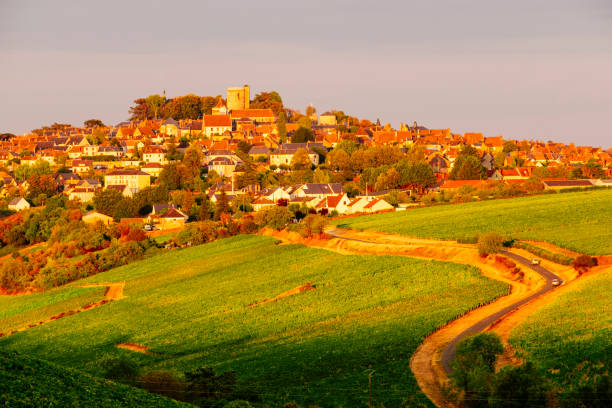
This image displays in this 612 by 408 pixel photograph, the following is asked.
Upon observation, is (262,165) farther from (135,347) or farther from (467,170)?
(135,347)

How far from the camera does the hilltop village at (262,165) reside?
4080 inches

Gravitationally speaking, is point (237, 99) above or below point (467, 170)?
above

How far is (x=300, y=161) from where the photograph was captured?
127 m

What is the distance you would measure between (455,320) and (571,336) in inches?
296

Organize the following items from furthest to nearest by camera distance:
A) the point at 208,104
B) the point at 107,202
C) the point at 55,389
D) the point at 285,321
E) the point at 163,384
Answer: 1. the point at 208,104
2. the point at 107,202
3. the point at 285,321
4. the point at 163,384
5. the point at 55,389

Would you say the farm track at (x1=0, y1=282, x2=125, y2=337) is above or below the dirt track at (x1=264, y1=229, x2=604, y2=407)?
below

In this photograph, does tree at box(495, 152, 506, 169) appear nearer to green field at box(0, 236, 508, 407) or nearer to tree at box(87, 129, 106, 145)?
green field at box(0, 236, 508, 407)

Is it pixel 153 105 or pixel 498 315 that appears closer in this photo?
pixel 498 315

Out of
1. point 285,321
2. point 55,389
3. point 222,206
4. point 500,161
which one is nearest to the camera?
point 55,389

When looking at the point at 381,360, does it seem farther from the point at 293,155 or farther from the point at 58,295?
the point at 293,155

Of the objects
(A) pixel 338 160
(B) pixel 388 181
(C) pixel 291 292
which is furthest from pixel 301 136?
(C) pixel 291 292

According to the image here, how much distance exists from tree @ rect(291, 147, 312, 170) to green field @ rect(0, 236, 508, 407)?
2157 inches

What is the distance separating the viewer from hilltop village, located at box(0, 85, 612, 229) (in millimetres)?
103625

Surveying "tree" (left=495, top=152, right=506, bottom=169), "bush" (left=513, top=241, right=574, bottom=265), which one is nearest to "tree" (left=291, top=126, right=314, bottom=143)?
"tree" (left=495, top=152, right=506, bottom=169)
